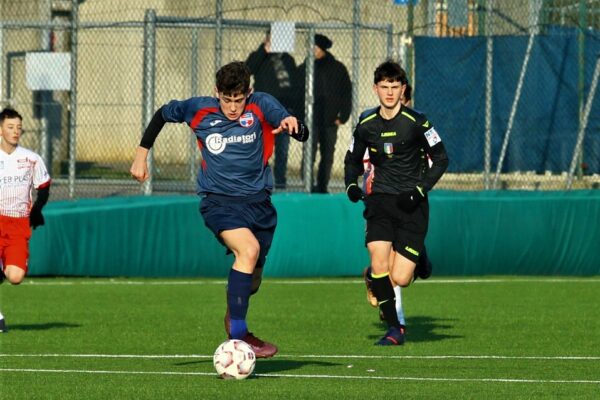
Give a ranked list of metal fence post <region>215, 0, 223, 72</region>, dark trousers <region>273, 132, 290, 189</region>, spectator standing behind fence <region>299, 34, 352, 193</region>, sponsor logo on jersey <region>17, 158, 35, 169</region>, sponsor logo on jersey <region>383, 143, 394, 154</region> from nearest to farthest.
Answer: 1. sponsor logo on jersey <region>383, 143, 394, 154</region>
2. sponsor logo on jersey <region>17, 158, 35, 169</region>
3. metal fence post <region>215, 0, 223, 72</region>
4. spectator standing behind fence <region>299, 34, 352, 193</region>
5. dark trousers <region>273, 132, 290, 189</region>

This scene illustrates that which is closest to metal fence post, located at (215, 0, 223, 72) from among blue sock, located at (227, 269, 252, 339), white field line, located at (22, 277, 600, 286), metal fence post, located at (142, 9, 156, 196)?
metal fence post, located at (142, 9, 156, 196)

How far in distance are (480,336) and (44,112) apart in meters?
10.4

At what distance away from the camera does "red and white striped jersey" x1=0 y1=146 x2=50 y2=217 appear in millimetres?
12633

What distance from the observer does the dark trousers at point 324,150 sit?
18.4m

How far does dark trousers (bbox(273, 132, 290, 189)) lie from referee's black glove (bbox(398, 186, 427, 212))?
25.4 feet

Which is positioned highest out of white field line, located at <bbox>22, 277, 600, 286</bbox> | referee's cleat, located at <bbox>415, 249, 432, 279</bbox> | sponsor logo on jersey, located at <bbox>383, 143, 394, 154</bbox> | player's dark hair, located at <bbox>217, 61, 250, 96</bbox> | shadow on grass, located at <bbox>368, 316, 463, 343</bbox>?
player's dark hair, located at <bbox>217, 61, 250, 96</bbox>

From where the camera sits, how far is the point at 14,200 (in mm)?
12664

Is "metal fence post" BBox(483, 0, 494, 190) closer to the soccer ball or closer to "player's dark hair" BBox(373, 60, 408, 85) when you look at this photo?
"player's dark hair" BBox(373, 60, 408, 85)

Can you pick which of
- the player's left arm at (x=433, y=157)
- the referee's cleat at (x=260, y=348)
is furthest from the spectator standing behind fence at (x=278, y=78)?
the referee's cleat at (x=260, y=348)

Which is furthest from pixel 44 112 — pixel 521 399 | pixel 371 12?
pixel 521 399

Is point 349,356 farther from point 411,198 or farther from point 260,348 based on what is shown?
point 411,198

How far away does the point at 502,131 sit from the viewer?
773 inches

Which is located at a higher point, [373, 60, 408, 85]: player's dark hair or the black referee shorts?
[373, 60, 408, 85]: player's dark hair

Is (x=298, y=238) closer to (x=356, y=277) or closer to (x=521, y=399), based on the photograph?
(x=356, y=277)
